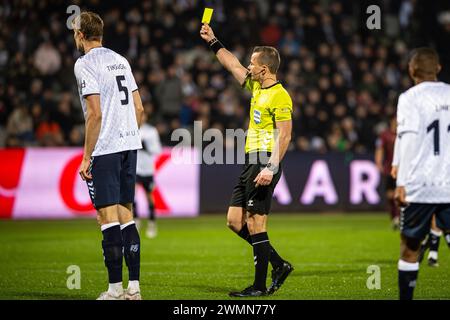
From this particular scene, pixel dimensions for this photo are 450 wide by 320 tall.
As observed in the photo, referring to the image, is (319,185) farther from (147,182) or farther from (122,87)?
(122,87)

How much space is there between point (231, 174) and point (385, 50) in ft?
26.3

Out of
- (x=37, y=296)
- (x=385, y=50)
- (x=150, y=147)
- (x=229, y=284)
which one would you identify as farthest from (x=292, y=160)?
(x=37, y=296)

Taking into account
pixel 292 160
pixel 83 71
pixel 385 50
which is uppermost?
pixel 385 50

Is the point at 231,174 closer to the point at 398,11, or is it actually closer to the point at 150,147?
the point at 150,147

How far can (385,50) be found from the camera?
2538 centimetres

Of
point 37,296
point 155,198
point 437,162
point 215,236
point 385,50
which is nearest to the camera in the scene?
point 437,162

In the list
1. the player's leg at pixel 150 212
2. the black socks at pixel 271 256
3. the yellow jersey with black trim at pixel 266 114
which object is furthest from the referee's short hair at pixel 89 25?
the player's leg at pixel 150 212

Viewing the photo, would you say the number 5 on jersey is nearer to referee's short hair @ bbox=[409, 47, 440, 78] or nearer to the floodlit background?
referee's short hair @ bbox=[409, 47, 440, 78]

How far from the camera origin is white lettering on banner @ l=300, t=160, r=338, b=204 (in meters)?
20.7

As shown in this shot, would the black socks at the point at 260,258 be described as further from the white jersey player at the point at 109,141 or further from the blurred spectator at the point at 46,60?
the blurred spectator at the point at 46,60

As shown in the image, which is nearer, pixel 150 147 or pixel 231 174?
pixel 150 147

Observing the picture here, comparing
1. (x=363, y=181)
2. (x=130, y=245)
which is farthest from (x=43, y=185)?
(x=130, y=245)

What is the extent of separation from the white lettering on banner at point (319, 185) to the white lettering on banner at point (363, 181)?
525 millimetres

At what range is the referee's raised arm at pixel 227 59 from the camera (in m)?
9.13
